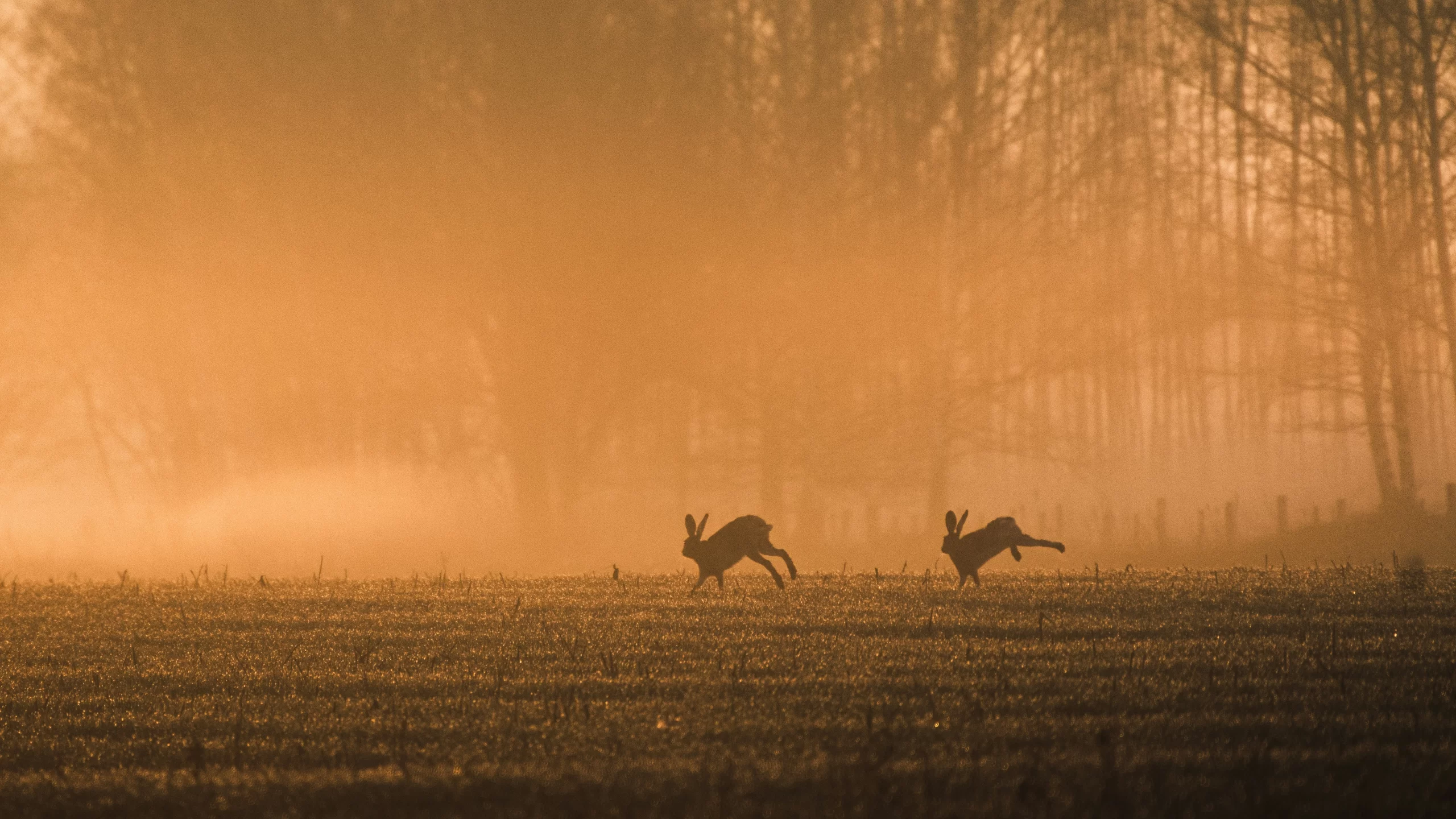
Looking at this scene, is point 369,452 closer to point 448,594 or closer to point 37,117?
point 37,117

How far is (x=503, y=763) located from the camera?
24.6 feet

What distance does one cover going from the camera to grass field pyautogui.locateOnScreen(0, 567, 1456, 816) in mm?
6902

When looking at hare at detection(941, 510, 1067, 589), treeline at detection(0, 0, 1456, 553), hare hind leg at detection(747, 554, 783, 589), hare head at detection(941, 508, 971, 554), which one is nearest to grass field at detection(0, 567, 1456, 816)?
hare at detection(941, 510, 1067, 589)

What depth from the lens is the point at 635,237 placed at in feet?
123

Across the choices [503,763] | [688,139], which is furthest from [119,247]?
[503,763]

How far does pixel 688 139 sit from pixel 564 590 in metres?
23.5

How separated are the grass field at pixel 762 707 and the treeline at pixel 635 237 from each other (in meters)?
22.7

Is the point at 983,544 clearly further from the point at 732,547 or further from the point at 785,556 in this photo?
the point at 732,547

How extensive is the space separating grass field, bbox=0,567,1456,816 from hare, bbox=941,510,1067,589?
401 millimetres

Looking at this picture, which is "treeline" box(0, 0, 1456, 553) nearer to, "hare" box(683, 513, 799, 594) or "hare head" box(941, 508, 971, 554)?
"hare head" box(941, 508, 971, 554)

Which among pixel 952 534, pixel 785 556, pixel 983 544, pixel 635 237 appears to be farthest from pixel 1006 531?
pixel 635 237

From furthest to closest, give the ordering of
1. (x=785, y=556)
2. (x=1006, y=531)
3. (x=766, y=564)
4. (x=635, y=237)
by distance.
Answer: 1. (x=635, y=237)
2. (x=785, y=556)
3. (x=766, y=564)
4. (x=1006, y=531)

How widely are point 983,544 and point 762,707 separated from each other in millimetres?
6608

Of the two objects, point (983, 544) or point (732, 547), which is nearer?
point (983, 544)
